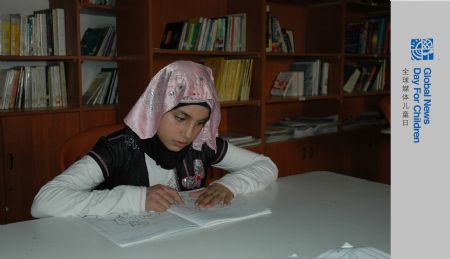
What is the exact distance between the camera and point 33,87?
8.25ft

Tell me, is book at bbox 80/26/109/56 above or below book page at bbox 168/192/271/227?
above

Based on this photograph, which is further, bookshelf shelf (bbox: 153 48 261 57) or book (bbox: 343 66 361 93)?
book (bbox: 343 66 361 93)

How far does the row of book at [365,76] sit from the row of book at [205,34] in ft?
3.82

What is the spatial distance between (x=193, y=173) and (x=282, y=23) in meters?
2.08

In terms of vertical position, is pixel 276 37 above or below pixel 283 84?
above

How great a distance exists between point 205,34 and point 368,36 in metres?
1.59

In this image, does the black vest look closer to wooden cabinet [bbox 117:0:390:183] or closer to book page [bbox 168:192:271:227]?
book page [bbox 168:192:271:227]

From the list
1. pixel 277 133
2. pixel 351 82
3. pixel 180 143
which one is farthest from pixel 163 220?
pixel 351 82

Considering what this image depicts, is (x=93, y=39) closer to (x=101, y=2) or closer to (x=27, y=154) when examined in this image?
(x=101, y=2)

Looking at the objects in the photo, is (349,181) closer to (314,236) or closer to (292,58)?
(314,236)

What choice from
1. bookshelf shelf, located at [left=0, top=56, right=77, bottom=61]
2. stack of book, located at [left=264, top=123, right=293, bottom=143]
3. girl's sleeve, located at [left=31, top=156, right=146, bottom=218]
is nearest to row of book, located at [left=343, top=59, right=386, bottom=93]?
stack of book, located at [left=264, top=123, right=293, bottom=143]

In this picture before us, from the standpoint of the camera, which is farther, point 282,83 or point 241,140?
point 282,83

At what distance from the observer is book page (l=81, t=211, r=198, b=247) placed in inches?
41.0
